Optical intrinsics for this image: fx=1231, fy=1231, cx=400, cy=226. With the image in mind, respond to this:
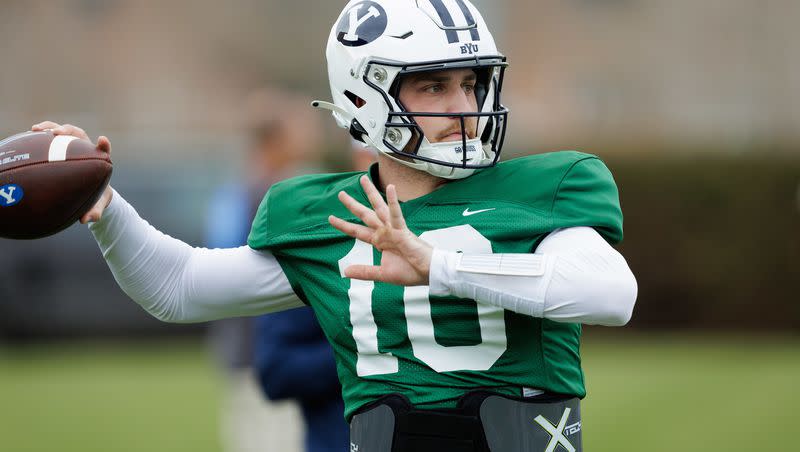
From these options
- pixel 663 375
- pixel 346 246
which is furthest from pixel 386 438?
pixel 663 375

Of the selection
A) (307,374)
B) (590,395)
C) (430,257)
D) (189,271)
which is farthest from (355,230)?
(590,395)

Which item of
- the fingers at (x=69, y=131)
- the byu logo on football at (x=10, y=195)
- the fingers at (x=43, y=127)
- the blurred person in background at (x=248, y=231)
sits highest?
the fingers at (x=43, y=127)

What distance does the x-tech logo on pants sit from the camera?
3.11m

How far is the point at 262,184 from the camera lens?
5.60 meters

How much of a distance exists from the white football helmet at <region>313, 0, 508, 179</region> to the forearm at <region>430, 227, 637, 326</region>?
0.37 metres

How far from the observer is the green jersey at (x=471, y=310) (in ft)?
10.1

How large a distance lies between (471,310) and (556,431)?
0.38 meters

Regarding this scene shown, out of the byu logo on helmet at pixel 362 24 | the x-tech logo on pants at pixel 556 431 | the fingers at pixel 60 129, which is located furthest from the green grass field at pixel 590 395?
the fingers at pixel 60 129

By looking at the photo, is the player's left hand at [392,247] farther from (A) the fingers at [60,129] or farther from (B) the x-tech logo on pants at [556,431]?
(A) the fingers at [60,129]

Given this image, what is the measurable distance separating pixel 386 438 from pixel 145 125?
995 inches

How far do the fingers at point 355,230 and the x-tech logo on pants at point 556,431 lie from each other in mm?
642

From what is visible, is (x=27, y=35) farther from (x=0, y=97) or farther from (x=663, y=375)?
(x=663, y=375)

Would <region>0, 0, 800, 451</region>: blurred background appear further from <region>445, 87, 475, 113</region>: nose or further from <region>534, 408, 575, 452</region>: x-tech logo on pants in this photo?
<region>445, 87, 475, 113</region>: nose

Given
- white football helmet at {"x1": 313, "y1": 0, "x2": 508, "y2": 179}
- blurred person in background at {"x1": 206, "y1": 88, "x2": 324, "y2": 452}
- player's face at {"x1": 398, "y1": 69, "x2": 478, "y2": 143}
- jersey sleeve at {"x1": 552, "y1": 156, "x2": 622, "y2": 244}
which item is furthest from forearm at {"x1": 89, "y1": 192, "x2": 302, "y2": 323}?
blurred person in background at {"x1": 206, "y1": 88, "x2": 324, "y2": 452}
